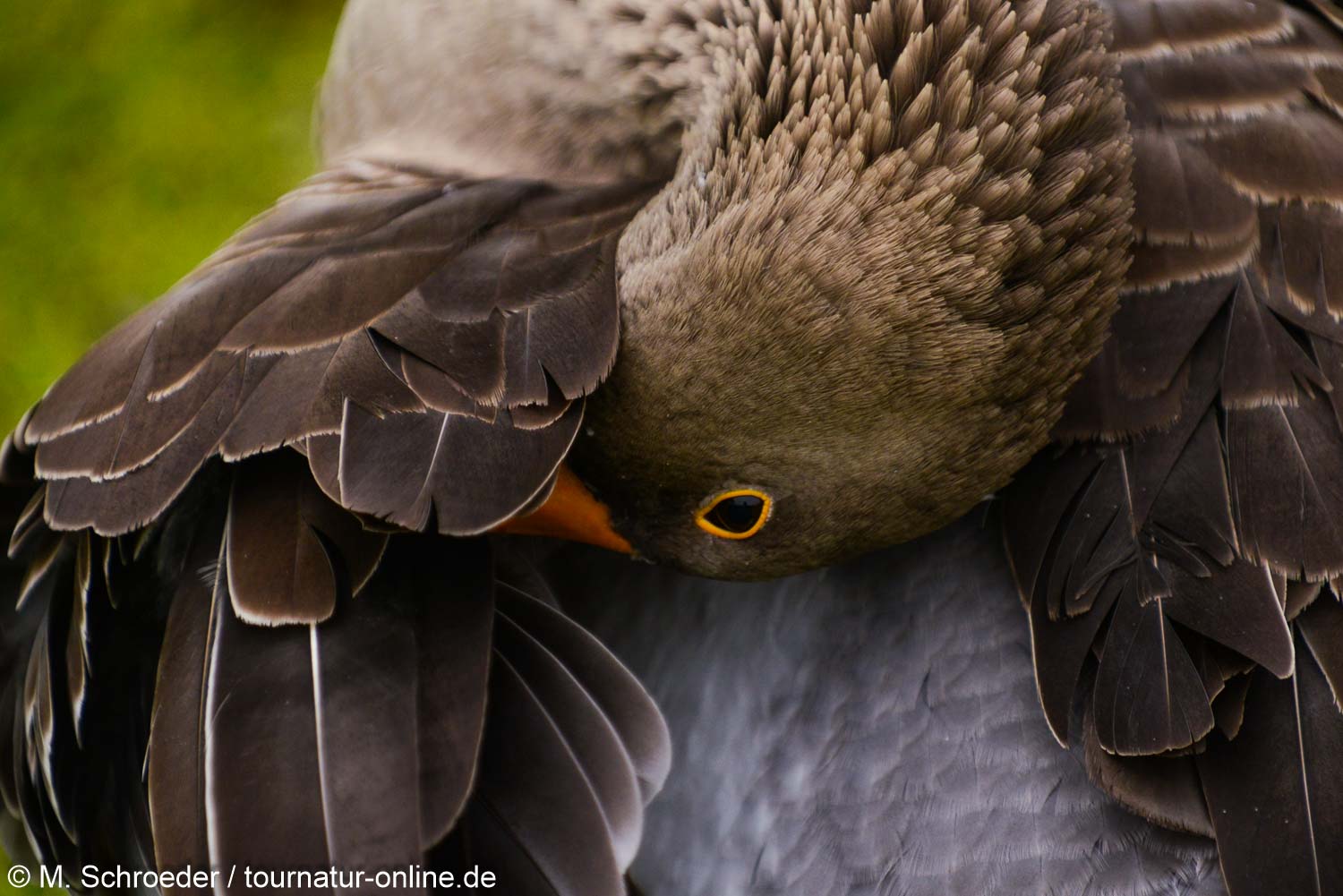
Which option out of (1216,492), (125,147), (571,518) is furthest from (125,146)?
(1216,492)

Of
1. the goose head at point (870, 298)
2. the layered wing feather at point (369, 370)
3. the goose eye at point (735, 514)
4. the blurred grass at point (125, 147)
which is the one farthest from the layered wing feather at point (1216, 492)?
the blurred grass at point (125, 147)

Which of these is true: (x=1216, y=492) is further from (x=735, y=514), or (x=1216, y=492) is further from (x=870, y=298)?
(x=735, y=514)

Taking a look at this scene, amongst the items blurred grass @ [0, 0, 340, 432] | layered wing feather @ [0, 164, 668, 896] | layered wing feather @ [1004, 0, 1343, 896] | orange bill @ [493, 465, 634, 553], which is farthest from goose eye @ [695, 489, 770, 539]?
blurred grass @ [0, 0, 340, 432]

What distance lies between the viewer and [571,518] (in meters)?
3.01

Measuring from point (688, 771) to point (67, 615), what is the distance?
49.6 inches

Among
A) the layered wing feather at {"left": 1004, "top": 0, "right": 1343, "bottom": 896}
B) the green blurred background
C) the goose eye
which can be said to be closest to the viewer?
the layered wing feather at {"left": 1004, "top": 0, "right": 1343, "bottom": 896}

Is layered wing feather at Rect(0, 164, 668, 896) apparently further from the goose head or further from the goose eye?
the goose eye

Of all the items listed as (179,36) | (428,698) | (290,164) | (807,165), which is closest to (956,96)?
(807,165)

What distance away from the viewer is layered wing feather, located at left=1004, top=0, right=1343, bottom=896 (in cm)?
266

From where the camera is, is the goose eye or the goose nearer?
the goose

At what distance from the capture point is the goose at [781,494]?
2604 millimetres

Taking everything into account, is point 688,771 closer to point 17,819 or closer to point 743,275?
point 743,275

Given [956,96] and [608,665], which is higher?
[956,96]

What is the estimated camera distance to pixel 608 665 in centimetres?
286
